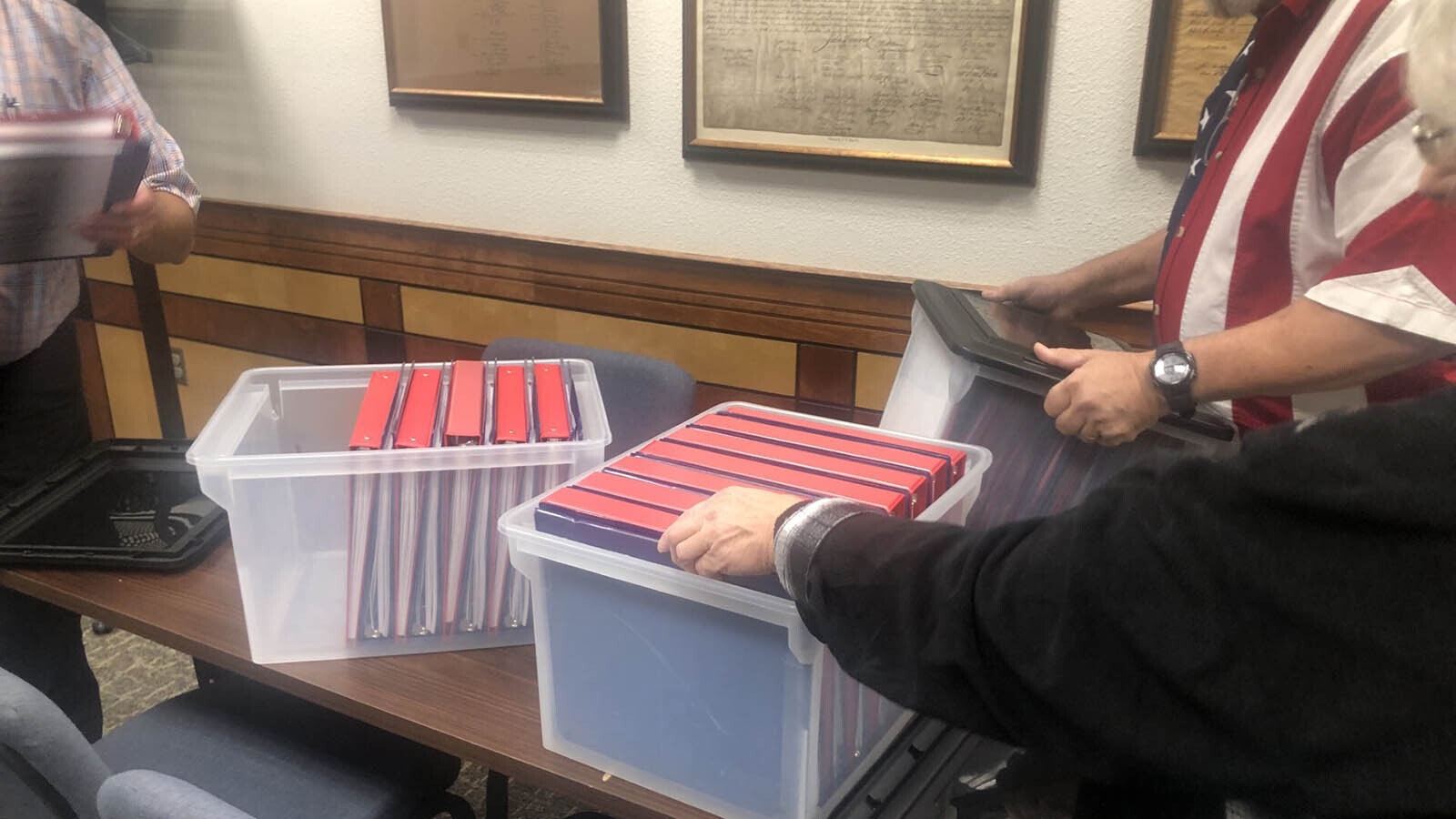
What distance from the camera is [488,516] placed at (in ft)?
3.69

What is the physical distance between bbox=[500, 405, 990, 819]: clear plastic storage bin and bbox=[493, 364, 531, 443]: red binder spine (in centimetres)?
15

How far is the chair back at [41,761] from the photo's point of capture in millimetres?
928

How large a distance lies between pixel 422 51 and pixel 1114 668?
2.12m

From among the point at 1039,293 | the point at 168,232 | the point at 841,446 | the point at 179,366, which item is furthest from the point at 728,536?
Answer: the point at 179,366

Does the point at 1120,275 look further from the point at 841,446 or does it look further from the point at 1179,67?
the point at 841,446

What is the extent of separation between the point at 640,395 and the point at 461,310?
84 cm

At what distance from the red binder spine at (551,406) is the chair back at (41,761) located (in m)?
0.55

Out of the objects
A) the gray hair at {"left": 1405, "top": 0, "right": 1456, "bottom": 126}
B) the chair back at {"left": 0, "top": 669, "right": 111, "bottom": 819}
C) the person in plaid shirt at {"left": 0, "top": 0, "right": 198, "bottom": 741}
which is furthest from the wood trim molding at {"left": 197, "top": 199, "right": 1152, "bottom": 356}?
the chair back at {"left": 0, "top": 669, "right": 111, "bottom": 819}

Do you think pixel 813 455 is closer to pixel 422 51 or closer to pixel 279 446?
pixel 279 446

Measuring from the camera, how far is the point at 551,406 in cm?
123

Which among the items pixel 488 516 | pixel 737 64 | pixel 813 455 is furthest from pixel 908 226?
pixel 488 516

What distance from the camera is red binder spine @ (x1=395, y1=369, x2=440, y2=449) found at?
3.62 ft

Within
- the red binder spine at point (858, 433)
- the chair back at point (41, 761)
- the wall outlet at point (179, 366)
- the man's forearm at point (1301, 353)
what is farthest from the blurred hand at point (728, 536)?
the wall outlet at point (179, 366)

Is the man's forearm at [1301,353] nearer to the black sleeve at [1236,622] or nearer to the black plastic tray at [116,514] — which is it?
the black sleeve at [1236,622]
